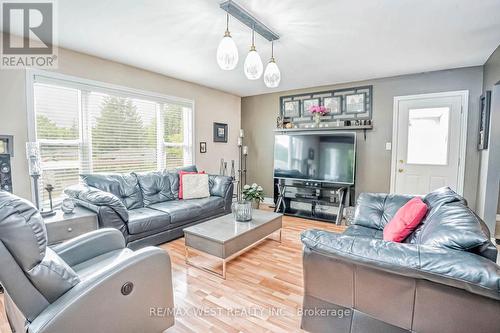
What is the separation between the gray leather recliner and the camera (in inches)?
38.1

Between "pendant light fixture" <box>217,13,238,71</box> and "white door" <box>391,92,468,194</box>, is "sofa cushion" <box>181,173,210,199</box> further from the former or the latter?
"white door" <box>391,92,468,194</box>

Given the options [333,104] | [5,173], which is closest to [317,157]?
[333,104]

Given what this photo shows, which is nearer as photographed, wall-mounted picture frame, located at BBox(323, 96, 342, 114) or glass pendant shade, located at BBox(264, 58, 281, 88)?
glass pendant shade, located at BBox(264, 58, 281, 88)

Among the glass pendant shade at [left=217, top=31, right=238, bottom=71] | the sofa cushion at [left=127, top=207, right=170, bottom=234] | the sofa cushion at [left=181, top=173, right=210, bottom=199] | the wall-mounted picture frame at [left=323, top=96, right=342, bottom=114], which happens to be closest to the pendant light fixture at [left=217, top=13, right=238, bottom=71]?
the glass pendant shade at [left=217, top=31, right=238, bottom=71]

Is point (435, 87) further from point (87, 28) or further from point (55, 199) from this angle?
point (55, 199)

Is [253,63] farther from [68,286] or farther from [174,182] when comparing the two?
[174,182]

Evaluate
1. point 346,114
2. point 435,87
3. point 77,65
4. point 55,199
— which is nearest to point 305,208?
point 346,114

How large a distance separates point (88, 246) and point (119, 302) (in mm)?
638

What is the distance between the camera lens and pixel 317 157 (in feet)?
14.8

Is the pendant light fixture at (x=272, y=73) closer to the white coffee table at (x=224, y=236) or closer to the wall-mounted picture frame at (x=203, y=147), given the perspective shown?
the white coffee table at (x=224, y=236)

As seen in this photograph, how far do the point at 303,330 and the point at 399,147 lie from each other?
142 inches

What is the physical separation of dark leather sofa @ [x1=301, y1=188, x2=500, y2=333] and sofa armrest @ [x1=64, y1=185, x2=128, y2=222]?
6.95 ft

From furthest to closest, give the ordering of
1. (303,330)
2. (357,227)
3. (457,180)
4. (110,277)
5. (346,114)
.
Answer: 1. (346,114)
2. (457,180)
3. (357,227)
4. (303,330)
5. (110,277)

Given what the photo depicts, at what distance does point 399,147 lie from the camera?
4.20 metres
